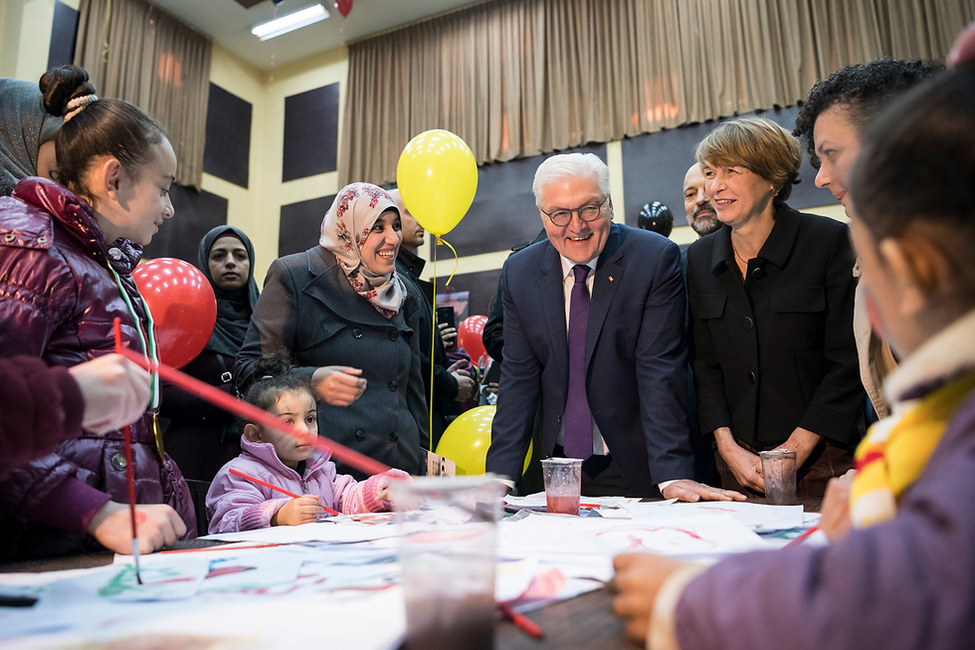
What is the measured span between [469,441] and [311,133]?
6253 millimetres

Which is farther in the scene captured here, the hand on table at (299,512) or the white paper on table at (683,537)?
the hand on table at (299,512)

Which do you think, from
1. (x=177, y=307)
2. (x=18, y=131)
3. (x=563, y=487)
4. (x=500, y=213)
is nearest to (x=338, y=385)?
(x=563, y=487)

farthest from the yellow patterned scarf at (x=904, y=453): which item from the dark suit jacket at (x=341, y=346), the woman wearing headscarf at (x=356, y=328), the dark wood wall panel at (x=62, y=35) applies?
the dark wood wall panel at (x=62, y=35)

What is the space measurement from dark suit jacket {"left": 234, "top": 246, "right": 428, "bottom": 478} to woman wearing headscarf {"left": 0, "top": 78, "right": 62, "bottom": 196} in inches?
30.2

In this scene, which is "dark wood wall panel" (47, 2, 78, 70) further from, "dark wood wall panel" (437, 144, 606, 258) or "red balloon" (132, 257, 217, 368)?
"red balloon" (132, 257, 217, 368)

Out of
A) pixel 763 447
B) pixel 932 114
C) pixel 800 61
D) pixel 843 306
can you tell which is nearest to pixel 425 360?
pixel 763 447

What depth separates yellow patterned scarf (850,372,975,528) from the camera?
1.77 ft

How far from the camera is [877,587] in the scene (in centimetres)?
41

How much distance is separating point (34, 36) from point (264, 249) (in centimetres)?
303

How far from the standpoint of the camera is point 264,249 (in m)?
7.99

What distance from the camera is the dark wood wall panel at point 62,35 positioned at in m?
5.89

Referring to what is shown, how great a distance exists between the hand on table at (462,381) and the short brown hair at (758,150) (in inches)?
65.9

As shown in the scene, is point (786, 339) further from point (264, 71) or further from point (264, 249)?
point (264, 71)

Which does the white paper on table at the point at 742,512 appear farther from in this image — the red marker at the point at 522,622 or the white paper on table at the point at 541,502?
the red marker at the point at 522,622
